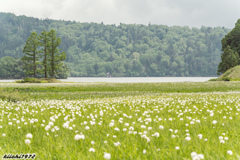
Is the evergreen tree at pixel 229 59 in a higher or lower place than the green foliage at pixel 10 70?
higher

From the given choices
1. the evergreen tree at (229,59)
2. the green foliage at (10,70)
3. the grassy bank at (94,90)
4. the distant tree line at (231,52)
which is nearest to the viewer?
the grassy bank at (94,90)

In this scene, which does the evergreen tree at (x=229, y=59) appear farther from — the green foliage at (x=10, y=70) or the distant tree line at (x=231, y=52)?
the green foliage at (x=10, y=70)

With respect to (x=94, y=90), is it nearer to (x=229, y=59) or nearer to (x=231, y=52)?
(x=229, y=59)

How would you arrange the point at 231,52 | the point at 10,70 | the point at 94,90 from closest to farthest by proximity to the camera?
1. the point at 94,90
2. the point at 231,52
3. the point at 10,70

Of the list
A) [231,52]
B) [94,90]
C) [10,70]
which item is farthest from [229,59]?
[10,70]

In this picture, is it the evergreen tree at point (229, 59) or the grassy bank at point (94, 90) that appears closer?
the grassy bank at point (94, 90)

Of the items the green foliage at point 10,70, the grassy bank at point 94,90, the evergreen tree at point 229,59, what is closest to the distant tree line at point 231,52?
the evergreen tree at point 229,59

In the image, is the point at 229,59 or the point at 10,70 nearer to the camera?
the point at 229,59

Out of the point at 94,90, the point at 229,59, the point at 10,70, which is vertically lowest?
the point at 94,90

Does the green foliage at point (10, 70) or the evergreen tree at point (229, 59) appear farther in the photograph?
the green foliage at point (10, 70)

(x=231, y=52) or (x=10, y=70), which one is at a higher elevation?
(x=231, y=52)

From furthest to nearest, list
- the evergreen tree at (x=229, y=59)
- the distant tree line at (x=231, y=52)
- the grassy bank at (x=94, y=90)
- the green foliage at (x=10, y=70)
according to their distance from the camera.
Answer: the green foliage at (x=10, y=70) → the distant tree line at (x=231, y=52) → the evergreen tree at (x=229, y=59) → the grassy bank at (x=94, y=90)

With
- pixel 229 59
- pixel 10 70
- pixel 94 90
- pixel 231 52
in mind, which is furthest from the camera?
pixel 10 70

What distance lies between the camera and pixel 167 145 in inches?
188
